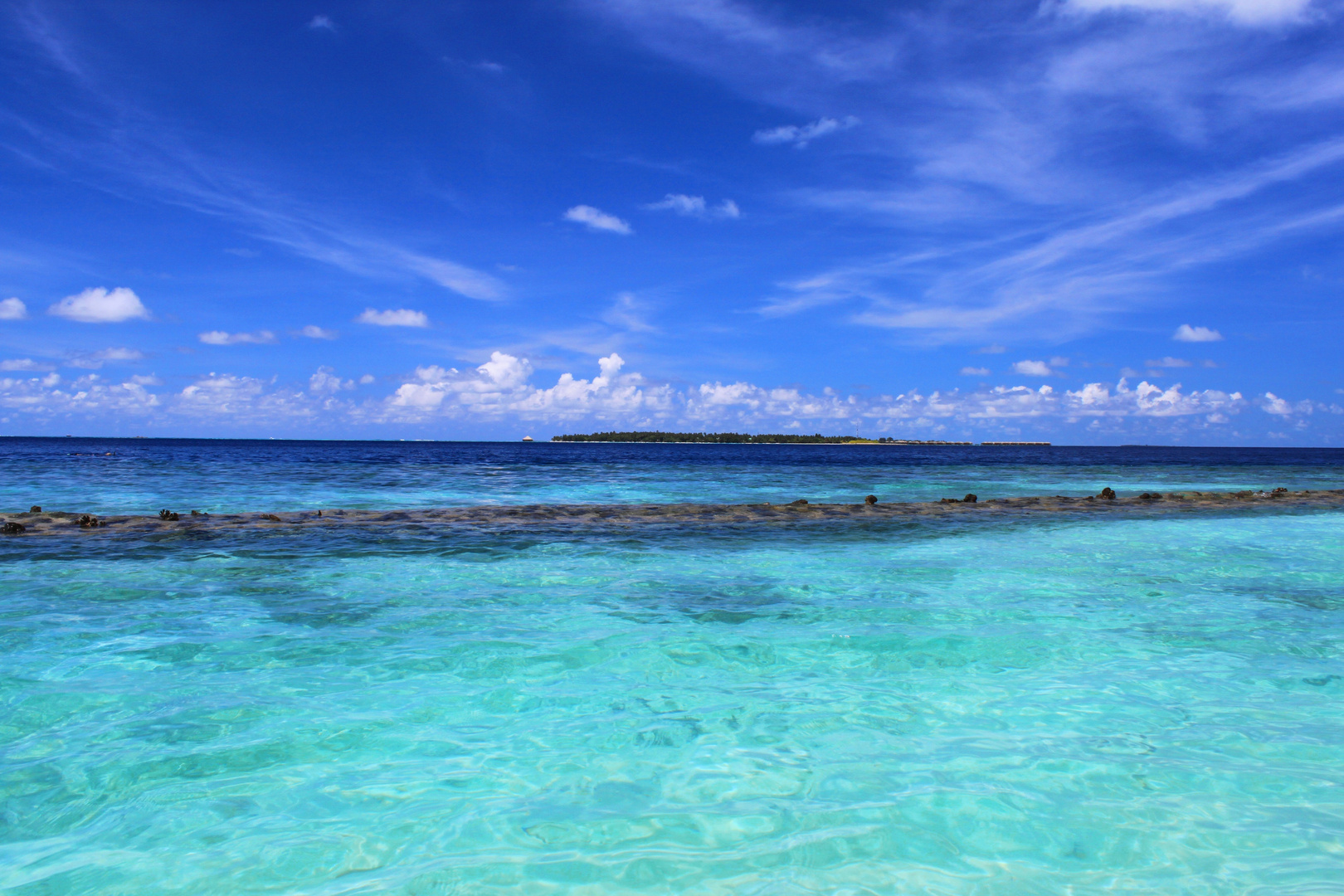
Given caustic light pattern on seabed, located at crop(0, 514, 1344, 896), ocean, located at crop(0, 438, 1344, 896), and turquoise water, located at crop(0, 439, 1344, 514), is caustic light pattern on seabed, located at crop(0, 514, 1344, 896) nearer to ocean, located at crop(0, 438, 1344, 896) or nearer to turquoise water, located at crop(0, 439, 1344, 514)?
ocean, located at crop(0, 438, 1344, 896)

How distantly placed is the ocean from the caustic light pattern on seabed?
3 cm

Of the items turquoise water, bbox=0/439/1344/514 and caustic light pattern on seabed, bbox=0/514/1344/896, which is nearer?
caustic light pattern on seabed, bbox=0/514/1344/896

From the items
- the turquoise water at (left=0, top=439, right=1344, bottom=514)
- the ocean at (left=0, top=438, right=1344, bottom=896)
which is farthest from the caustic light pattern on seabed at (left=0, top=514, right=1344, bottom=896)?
the turquoise water at (left=0, top=439, right=1344, bottom=514)

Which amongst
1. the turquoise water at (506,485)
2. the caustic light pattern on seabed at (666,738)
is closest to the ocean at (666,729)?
the caustic light pattern on seabed at (666,738)

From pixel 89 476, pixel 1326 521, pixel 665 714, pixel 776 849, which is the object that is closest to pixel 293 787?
pixel 665 714

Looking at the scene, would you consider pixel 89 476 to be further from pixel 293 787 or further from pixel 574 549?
pixel 293 787

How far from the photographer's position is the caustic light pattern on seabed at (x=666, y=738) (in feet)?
13.5

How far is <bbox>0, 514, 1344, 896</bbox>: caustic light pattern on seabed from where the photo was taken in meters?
4.10

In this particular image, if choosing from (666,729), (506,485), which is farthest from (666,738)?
(506,485)

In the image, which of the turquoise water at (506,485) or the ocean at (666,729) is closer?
the ocean at (666,729)

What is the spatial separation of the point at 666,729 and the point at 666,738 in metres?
0.17

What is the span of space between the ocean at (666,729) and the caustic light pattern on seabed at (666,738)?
28mm

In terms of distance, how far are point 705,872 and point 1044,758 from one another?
288cm

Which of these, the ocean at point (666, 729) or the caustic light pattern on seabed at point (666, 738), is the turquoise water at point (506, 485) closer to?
the ocean at point (666, 729)
